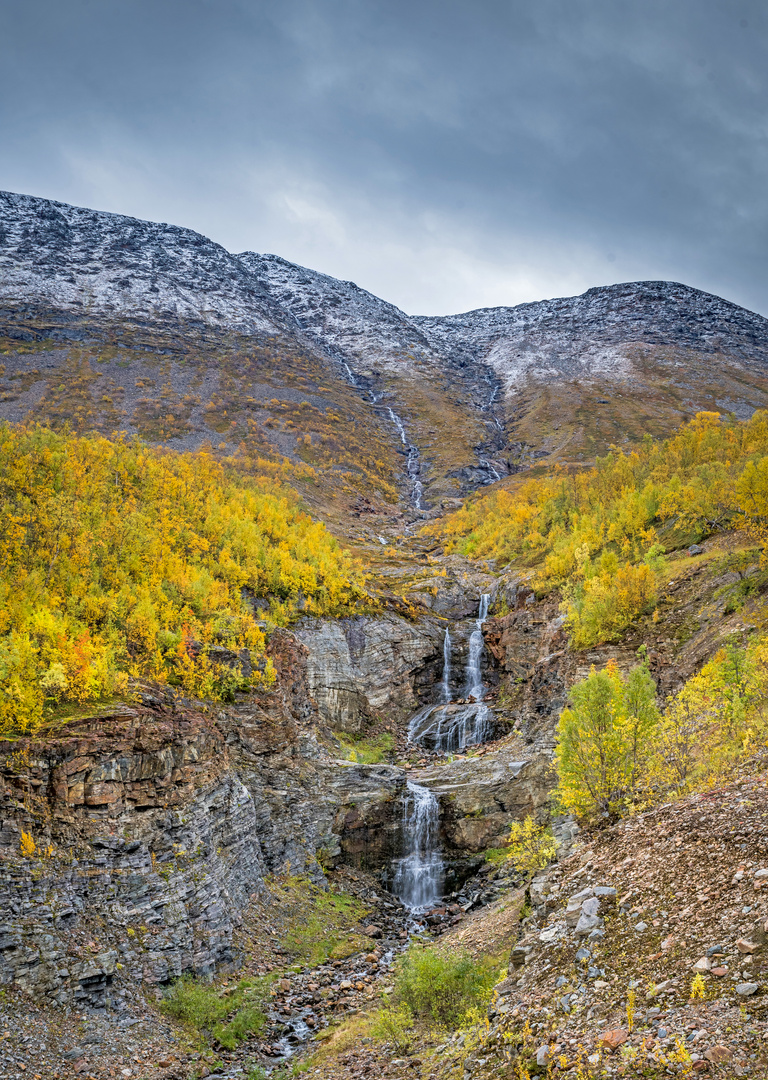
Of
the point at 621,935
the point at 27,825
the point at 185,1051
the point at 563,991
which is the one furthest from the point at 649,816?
the point at 27,825

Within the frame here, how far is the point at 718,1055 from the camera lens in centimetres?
669

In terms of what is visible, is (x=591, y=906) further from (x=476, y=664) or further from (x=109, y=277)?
(x=109, y=277)

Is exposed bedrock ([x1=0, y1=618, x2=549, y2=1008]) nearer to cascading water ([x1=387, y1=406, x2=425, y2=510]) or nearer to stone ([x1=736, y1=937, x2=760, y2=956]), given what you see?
stone ([x1=736, y1=937, x2=760, y2=956])

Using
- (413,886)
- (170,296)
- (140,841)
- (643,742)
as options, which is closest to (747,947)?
(643,742)

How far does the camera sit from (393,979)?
895 inches

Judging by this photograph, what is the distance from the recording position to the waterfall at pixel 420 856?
33000 millimetres

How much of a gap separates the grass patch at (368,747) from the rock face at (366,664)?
1.08 m

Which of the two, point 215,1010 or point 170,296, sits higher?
point 170,296

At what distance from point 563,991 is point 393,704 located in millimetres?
41398

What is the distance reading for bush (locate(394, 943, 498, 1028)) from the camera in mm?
16719

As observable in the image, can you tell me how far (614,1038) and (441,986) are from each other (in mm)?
11154

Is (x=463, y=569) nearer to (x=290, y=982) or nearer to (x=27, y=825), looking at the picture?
(x=290, y=982)

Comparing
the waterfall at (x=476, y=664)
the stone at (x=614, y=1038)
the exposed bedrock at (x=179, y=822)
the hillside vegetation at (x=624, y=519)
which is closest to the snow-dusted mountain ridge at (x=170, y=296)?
the hillside vegetation at (x=624, y=519)

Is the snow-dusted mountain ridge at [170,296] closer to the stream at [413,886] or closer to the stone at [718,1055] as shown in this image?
the stream at [413,886]
